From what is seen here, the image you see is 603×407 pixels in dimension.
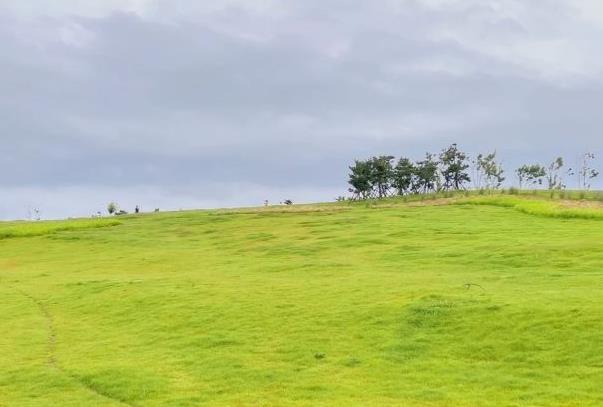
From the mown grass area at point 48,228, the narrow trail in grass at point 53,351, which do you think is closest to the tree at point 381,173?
the mown grass area at point 48,228

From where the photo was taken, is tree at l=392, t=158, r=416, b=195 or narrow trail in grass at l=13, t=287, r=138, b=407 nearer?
narrow trail in grass at l=13, t=287, r=138, b=407

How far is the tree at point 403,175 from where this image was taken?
65812 millimetres

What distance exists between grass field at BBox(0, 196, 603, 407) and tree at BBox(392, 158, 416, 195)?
31576 millimetres

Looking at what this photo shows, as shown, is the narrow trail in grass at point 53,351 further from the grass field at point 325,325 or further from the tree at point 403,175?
the tree at point 403,175

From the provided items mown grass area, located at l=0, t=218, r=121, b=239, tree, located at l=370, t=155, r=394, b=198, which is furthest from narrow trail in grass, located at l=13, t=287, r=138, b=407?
tree, located at l=370, t=155, r=394, b=198

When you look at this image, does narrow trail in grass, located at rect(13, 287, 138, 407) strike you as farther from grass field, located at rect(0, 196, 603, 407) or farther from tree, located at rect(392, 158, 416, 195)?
tree, located at rect(392, 158, 416, 195)

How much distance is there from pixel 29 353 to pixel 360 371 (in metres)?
7.83

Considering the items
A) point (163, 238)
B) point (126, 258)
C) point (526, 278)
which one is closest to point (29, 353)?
point (526, 278)

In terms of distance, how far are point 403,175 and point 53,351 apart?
5081 centimetres

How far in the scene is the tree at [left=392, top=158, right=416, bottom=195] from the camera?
65.8 m

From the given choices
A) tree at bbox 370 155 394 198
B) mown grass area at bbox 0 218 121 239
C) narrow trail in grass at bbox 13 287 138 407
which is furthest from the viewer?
tree at bbox 370 155 394 198

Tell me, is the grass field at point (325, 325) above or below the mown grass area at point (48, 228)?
below

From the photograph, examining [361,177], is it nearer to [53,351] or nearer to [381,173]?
[381,173]

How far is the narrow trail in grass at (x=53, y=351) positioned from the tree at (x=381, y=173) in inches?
1651
